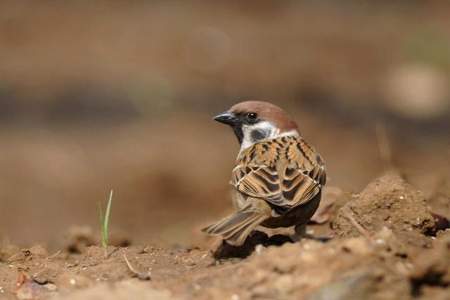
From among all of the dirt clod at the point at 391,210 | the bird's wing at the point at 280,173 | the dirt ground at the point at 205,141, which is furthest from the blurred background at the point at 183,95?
the dirt clod at the point at 391,210

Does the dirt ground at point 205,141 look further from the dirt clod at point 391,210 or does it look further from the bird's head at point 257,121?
the bird's head at point 257,121

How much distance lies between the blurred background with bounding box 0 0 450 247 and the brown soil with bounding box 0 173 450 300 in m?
2.32

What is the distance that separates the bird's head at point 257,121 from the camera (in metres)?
7.82

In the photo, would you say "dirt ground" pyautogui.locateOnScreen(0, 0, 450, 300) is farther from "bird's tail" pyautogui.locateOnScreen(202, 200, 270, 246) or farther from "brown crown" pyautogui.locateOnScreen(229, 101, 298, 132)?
"brown crown" pyautogui.locateOnScreen(229, 101, 298, 132)

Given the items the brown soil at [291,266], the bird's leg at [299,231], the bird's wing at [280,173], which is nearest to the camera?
the brown soil at [291,266]

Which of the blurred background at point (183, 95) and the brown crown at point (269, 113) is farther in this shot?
the blurred background at point (183, 95)

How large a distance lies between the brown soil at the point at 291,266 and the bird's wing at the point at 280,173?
0.88ft

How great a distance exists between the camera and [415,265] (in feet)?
17.8

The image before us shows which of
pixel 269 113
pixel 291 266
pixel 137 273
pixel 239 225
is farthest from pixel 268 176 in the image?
pixel 291 266

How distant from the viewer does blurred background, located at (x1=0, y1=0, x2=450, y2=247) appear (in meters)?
13.3

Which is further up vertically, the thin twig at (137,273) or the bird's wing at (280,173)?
the bird's wing at (280,173)

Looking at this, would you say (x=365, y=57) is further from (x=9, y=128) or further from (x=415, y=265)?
(x=415, y=265)

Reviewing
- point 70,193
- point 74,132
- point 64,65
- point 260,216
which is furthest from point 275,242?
point 64,65

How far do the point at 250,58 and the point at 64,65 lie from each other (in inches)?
109
